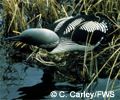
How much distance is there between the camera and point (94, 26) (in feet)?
12.4

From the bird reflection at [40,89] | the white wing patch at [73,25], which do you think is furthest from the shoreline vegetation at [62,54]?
the white wing patch at [73,25]

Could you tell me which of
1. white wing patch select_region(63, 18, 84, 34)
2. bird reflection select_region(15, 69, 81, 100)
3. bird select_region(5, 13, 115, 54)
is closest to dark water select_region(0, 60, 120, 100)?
bird reflection select_region(15, 69, 81, 100)

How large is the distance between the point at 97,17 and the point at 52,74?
2.03 ft

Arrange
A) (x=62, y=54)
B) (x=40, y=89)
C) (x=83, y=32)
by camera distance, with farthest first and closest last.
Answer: (x=62, y=54) → (x=83, y=32) → (x=40, y=89)

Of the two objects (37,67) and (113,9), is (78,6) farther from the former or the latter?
(37,67)

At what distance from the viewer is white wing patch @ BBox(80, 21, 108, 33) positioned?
3736 mm

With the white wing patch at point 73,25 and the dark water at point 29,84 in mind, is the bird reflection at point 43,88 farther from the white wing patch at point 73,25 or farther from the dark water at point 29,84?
the white wing patch at point 73,25

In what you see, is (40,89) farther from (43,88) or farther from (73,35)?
(73,35)

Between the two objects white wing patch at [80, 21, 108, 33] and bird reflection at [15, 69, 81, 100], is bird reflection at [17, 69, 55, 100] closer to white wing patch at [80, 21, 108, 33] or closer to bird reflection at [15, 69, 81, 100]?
bird reflection at [15, 69, 81, 100]

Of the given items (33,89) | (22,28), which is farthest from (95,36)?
(22,28)

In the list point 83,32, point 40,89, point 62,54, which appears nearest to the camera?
point 40,89

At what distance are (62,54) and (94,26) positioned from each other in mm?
444

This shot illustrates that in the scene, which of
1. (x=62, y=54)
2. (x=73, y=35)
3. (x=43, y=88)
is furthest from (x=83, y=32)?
(x=43, y=88)

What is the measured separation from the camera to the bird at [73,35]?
3.54m
